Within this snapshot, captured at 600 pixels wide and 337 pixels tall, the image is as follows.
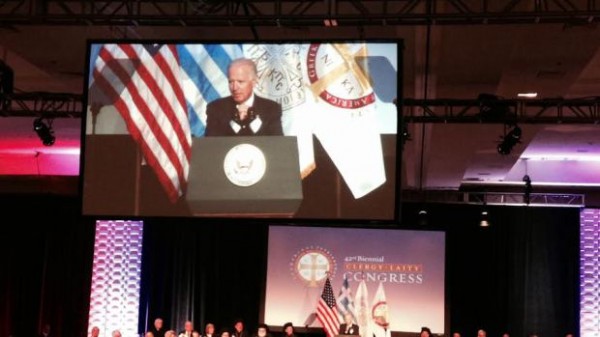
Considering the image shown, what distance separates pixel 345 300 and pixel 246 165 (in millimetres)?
9564

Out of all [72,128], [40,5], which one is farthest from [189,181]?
[72,128]

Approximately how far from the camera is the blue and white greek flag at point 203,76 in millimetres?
7305

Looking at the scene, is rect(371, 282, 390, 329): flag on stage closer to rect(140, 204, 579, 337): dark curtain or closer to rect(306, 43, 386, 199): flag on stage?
rect(140, 204, 579, 337): dark curtain

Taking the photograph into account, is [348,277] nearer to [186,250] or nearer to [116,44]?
[186,250]

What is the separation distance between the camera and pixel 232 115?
7.27 meters

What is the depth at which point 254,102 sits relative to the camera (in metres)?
7.26

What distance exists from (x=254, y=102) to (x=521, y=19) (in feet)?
7.63

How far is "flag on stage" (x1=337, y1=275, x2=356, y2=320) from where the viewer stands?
637 inches

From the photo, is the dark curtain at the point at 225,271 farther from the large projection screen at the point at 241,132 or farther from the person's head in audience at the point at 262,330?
the large projection screen at the point at 241,132

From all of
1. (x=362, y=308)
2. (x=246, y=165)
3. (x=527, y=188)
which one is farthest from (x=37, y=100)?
(x=527, y=188)

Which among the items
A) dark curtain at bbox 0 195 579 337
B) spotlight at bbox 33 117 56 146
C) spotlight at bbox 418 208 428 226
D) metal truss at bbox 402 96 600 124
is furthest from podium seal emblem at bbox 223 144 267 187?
spotlight at bbox 418 208 428 226

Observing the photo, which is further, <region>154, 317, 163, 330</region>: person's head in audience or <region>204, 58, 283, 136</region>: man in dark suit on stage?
<region>154, 317, 163, 330</region>: person's head in audience

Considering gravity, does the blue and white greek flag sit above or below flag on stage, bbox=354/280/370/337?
above

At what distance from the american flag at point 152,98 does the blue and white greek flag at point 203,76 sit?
0.23 ft
